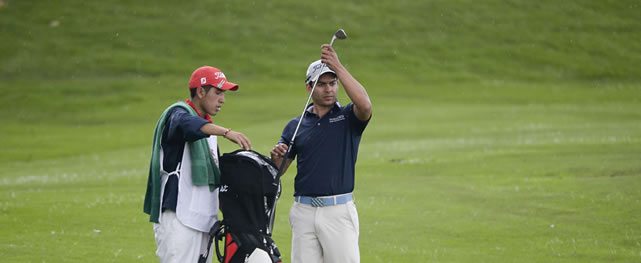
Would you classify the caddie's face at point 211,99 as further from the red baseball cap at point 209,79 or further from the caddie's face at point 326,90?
the caddie's face at point 326,90

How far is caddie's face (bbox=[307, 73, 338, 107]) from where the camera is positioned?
1038cm

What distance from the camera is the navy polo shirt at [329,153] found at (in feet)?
33.8

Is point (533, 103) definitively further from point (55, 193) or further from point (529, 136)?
point (55, 193)

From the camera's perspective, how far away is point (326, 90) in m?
10.4

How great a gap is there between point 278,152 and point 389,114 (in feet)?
127

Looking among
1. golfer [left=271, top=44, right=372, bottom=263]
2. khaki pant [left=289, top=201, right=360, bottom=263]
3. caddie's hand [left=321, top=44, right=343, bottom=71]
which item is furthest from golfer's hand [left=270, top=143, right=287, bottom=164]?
caddie's hand [left=321, top=44, right=343, bottom=71]

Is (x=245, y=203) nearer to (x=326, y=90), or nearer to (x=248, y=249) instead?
(x=248, y=249)

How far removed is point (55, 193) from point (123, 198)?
2.52 metres

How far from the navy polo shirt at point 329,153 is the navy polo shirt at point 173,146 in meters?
1.38

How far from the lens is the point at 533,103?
56781 millimetres

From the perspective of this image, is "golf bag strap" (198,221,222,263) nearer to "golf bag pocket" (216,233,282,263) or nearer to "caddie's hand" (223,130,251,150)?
"golf bag pocket" (216,233,282,263)

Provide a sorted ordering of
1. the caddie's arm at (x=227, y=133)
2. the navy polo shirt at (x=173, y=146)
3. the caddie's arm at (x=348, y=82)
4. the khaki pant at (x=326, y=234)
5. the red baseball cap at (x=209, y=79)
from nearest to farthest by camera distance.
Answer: the caddie's arm at (x=227, y=133)
the navy polo shirt at (x=173, y=146)
the red baseball cap at (x=209, y=79)
the caddie's arm at (x=348, y=82)
the khaki pant at (x=326, y=234)

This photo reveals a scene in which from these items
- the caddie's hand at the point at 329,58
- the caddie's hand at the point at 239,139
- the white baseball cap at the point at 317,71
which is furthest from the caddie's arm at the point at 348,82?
the caddie's hand at the point at 239,139

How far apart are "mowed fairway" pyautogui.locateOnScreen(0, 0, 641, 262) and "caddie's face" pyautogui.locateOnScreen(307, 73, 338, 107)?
21.8 feet
